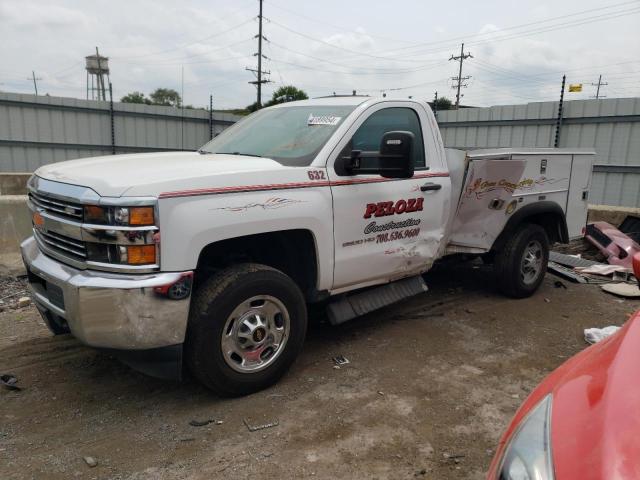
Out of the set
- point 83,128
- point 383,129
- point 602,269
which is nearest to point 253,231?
point 383,129

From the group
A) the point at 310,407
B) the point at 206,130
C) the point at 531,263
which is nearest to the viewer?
the point at 310,407

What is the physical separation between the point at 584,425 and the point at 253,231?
2256 millimetres

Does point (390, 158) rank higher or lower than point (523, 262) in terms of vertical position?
higher

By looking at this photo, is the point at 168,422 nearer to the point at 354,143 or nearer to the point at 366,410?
the point at 366,410

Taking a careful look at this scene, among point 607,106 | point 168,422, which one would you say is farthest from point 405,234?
point 607,106

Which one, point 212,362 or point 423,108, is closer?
point 212,362

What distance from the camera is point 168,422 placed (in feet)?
10.6

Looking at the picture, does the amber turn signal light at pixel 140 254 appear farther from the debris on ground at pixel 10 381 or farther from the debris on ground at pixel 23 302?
the debris on ground at pixel 23 302

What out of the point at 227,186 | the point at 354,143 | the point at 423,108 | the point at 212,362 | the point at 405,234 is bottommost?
the point at 212,362

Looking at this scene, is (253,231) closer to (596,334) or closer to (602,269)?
(596,334)

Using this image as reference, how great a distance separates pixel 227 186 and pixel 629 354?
7.43ft

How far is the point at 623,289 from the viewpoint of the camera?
618 centimetres

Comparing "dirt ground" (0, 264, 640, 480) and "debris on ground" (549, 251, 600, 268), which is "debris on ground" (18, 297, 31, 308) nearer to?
"dirt ground" (0, 264, 640, 480)

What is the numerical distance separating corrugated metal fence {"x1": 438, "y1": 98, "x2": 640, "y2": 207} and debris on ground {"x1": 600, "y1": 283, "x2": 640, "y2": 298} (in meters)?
4.00
